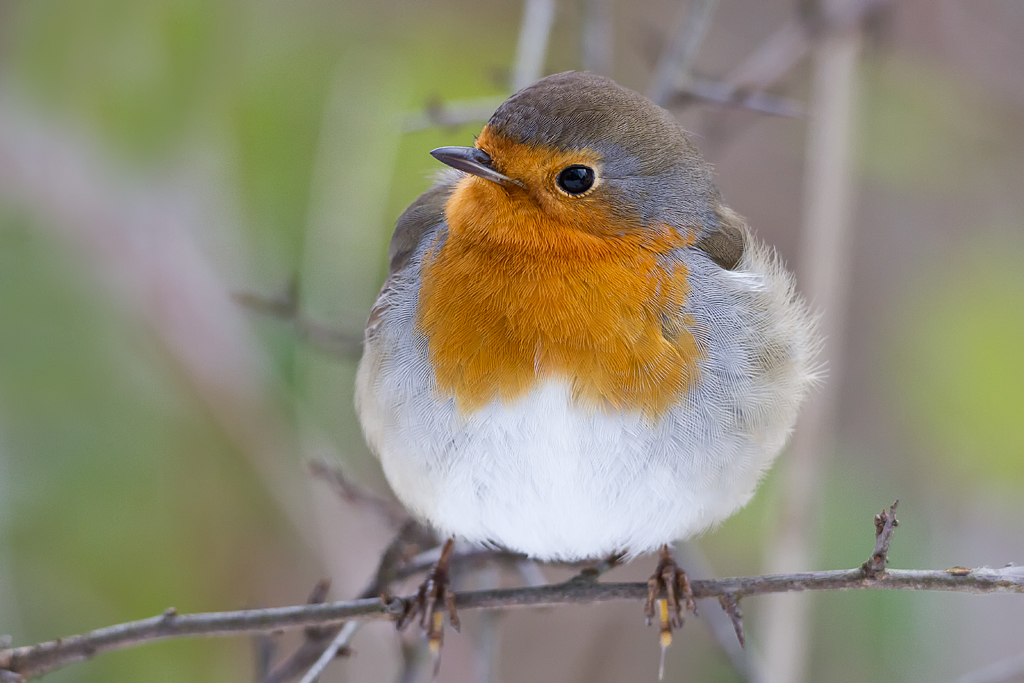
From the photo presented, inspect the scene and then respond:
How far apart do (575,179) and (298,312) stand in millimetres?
1052

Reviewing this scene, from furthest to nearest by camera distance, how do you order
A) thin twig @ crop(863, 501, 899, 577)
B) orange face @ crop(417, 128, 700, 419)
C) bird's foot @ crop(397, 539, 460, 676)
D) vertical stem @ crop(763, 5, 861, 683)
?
vertical stem @ crop(763, 5, 861, 683) < bird's foot @ crop(397, 539, 460, 676) < orange face @ crop(417, 128, 700, 419) < thin twig @ crop(863, 501, 899, 577)

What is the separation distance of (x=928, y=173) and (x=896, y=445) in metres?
1.15

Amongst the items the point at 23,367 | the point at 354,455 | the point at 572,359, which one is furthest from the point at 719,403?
the point at 23,367

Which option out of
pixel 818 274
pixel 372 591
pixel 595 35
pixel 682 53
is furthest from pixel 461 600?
pixel 595 35

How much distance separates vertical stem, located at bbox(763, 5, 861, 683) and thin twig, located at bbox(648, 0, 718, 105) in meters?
0.49

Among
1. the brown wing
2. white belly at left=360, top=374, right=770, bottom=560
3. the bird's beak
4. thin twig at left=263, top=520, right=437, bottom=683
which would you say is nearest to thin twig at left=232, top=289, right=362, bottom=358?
the brown wing

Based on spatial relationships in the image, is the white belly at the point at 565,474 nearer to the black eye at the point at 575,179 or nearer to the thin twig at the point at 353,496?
the thin twig at the point at 353,496

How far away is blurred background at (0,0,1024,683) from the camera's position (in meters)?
3.37

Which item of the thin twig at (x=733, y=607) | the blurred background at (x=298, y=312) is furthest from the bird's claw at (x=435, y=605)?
the thin twig at (x=733, y=607)

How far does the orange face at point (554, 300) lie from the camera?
2.48 metres

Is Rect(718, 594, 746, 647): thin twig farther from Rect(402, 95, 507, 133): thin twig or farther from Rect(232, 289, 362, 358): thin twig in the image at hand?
Rect(402, 95, 507, 133): thin twig

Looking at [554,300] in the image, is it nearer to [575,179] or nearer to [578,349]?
[578,349]

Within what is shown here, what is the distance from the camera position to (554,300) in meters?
2.52

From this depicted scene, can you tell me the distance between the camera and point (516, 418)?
8.16 ft
